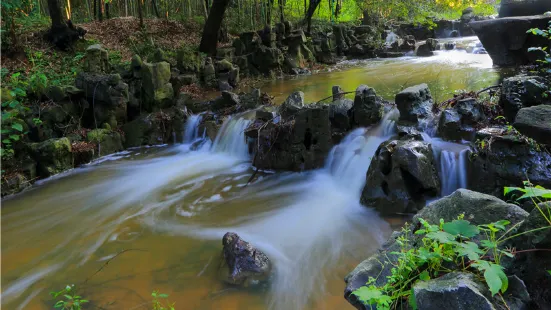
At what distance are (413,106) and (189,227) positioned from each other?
4.66 metres

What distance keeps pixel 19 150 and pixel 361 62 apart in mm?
15571

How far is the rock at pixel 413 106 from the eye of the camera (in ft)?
22.1

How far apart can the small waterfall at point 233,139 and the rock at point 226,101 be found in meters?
0.71

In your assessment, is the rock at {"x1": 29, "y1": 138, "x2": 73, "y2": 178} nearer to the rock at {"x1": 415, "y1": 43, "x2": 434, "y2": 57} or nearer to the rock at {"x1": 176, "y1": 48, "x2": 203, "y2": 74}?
the rock at {"x1": 176, "y1": 48, "x2": 203, "y2": 74}

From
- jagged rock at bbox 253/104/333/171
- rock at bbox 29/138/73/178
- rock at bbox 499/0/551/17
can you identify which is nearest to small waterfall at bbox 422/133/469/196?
jagged rock at bbox 253/104/333/171

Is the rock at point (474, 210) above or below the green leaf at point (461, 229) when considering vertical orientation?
below

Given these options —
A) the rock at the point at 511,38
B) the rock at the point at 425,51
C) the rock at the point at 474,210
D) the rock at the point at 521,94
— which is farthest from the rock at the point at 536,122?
the rock at the point at 425,51

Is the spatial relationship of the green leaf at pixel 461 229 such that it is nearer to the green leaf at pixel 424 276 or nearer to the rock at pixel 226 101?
the green leaf at pixel 424 276

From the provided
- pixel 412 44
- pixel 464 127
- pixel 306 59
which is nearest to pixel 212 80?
pixel 306 59

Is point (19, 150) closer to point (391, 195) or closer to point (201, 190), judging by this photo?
point (201, 190)

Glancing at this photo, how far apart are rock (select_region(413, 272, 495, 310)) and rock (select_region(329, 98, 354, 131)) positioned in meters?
5.64

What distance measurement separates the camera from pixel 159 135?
9.12 m

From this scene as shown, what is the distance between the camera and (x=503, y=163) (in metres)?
4.69

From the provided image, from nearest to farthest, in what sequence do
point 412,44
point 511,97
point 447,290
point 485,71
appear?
point 447,290
point 511,97
point 485,71
point 412,44
